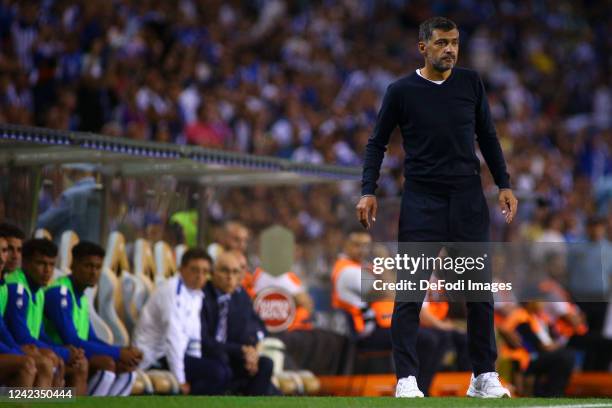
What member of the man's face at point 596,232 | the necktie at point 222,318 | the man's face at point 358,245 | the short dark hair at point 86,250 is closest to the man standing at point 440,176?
the short dark hair at point 86,250

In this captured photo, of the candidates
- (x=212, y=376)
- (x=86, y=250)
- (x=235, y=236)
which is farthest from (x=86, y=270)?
(x=235, y=236)

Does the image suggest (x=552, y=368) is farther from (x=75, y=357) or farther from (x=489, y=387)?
(x=489, y=387)

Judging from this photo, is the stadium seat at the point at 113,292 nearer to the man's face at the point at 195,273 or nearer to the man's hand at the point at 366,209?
the man's face at the point at 195,273

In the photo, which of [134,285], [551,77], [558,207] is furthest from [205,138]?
[551,77]

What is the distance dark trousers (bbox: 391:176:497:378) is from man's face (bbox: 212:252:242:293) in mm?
3583

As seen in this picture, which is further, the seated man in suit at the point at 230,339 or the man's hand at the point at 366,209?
the seated man in suit at the point at 230,339

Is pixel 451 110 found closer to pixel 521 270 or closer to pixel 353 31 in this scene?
pixel 521 270

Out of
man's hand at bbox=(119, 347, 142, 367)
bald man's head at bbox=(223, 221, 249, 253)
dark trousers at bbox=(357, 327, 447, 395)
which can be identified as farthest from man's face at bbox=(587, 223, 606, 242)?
man's hand at bbox=(119, 347, 142, 367)

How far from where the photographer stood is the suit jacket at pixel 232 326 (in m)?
9.72

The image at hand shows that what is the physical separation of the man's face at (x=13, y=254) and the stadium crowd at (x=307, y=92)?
1.43ft

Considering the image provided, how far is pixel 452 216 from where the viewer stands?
670cm

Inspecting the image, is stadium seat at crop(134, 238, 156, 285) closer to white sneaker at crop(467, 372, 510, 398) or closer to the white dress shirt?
the white dress shirt

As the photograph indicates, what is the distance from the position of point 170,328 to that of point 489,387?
355 centimetres

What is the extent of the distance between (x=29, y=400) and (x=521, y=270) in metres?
7.11
